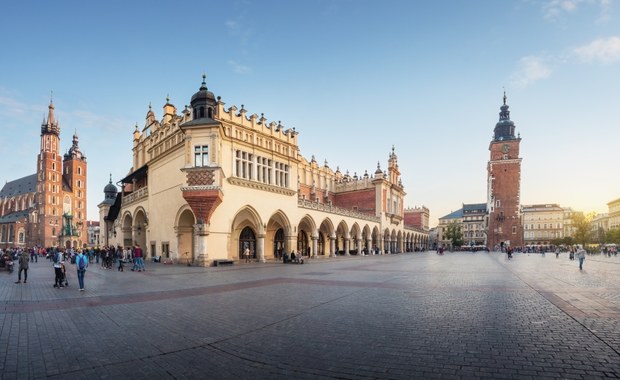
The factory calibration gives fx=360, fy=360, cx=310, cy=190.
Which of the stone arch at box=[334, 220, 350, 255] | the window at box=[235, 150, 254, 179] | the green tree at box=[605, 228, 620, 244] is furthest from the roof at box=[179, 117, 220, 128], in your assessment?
the green tree at box=[605, 228, 620, 244]

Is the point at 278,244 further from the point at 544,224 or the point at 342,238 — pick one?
the point at 544,224

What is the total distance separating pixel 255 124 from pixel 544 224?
131 meters

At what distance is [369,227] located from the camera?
59438 millimetres

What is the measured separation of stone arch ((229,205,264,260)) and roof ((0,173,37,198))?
107914mm

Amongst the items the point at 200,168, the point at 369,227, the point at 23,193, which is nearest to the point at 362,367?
the point at 200,168

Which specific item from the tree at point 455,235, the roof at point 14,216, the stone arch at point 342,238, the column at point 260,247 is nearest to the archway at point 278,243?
the column at point 260,247

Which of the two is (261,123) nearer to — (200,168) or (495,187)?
(200,168)

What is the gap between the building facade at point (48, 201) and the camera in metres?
99.4

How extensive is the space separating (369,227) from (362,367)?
54741 millimetres

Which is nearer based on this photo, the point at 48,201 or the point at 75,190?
the point at 48,201

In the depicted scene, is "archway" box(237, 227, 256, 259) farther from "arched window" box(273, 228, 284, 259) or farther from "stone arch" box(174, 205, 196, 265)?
"stone arch" box(174, 205, 196, 265)

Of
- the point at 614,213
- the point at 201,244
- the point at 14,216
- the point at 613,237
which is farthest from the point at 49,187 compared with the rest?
the point at 614,213

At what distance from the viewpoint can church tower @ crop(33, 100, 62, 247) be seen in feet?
327

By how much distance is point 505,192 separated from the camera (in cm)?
9362
